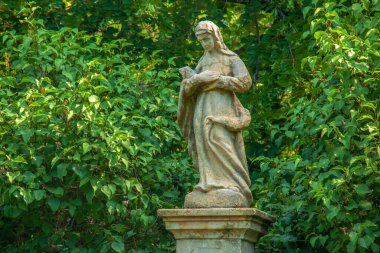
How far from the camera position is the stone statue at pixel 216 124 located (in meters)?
10.9

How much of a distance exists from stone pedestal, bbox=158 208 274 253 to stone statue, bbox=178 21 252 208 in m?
0.14

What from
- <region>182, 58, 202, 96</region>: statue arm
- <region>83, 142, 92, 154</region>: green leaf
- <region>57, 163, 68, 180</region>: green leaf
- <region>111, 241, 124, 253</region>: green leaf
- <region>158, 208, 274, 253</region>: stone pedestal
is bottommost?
<region>158, 208, 274, 253</region>: stone pedestal

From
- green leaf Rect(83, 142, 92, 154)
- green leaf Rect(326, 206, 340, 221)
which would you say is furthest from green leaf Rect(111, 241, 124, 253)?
green leaf Rect(326, 206, 340, 221)

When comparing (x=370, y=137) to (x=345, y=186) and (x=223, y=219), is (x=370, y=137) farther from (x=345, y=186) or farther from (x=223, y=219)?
(x=223, y=219)

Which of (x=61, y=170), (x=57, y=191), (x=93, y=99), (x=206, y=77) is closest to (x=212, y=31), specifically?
(x=206, y=77)

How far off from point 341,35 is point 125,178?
106 inches

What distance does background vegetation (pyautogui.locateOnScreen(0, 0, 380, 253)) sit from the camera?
1129cm

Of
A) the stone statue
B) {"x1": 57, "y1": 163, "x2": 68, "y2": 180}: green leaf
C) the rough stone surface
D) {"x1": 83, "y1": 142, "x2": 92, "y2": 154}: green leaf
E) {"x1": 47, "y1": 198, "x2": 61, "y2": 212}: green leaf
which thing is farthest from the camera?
{"x1": 47, "y1": 198, "x2": 61, "y2": 212}: green leaf

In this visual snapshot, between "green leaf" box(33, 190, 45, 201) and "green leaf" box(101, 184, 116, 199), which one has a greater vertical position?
"green leaf" box(101, 184, 116, 199)

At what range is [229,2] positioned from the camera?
1762 cm

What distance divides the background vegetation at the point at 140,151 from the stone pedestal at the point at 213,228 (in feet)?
2.62

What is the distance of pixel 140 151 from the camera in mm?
12539

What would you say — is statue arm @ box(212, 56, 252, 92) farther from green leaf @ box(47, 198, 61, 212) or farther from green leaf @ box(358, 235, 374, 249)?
green leaf @ box(47, 198, 61, 212)

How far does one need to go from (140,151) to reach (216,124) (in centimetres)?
173
